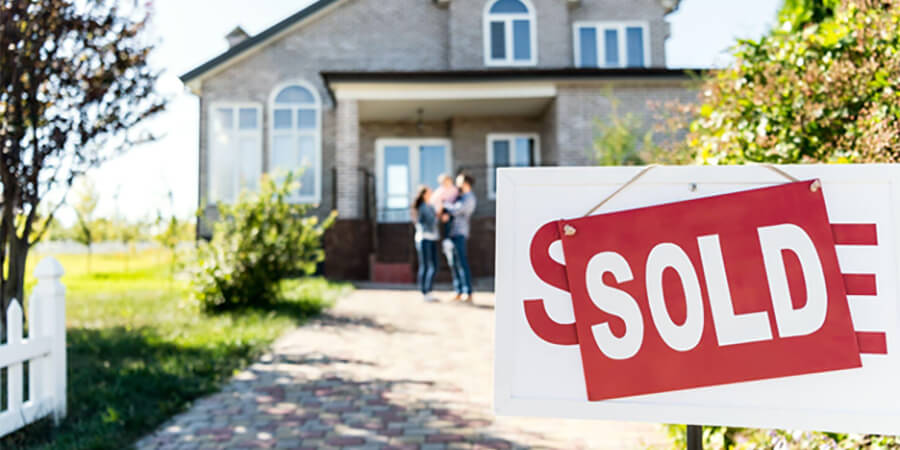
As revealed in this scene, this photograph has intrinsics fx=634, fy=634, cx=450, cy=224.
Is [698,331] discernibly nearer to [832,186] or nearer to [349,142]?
[832,186]

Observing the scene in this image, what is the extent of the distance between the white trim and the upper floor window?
128 inches

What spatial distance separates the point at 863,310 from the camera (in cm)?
144

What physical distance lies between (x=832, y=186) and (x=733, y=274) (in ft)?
1.01

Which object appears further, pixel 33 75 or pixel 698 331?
pixel 33 75

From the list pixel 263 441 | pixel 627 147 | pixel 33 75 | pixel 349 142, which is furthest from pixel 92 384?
pixel 627 147

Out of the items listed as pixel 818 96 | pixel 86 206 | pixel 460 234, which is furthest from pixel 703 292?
pixel 86 206

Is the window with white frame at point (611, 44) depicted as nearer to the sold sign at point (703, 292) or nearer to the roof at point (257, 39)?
the roof at point (257, 39)

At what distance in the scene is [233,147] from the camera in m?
15.9

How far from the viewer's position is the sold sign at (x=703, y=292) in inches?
57.3

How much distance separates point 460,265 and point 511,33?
9.54 m

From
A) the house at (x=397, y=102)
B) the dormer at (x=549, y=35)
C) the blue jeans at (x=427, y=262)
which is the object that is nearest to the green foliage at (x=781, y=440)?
the blue jeans at (x=427, y=262)

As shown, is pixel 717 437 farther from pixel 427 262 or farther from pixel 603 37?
pixel 603 37

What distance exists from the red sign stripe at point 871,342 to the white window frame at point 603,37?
16243 mm

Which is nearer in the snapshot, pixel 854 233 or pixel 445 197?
pixel 854 233
